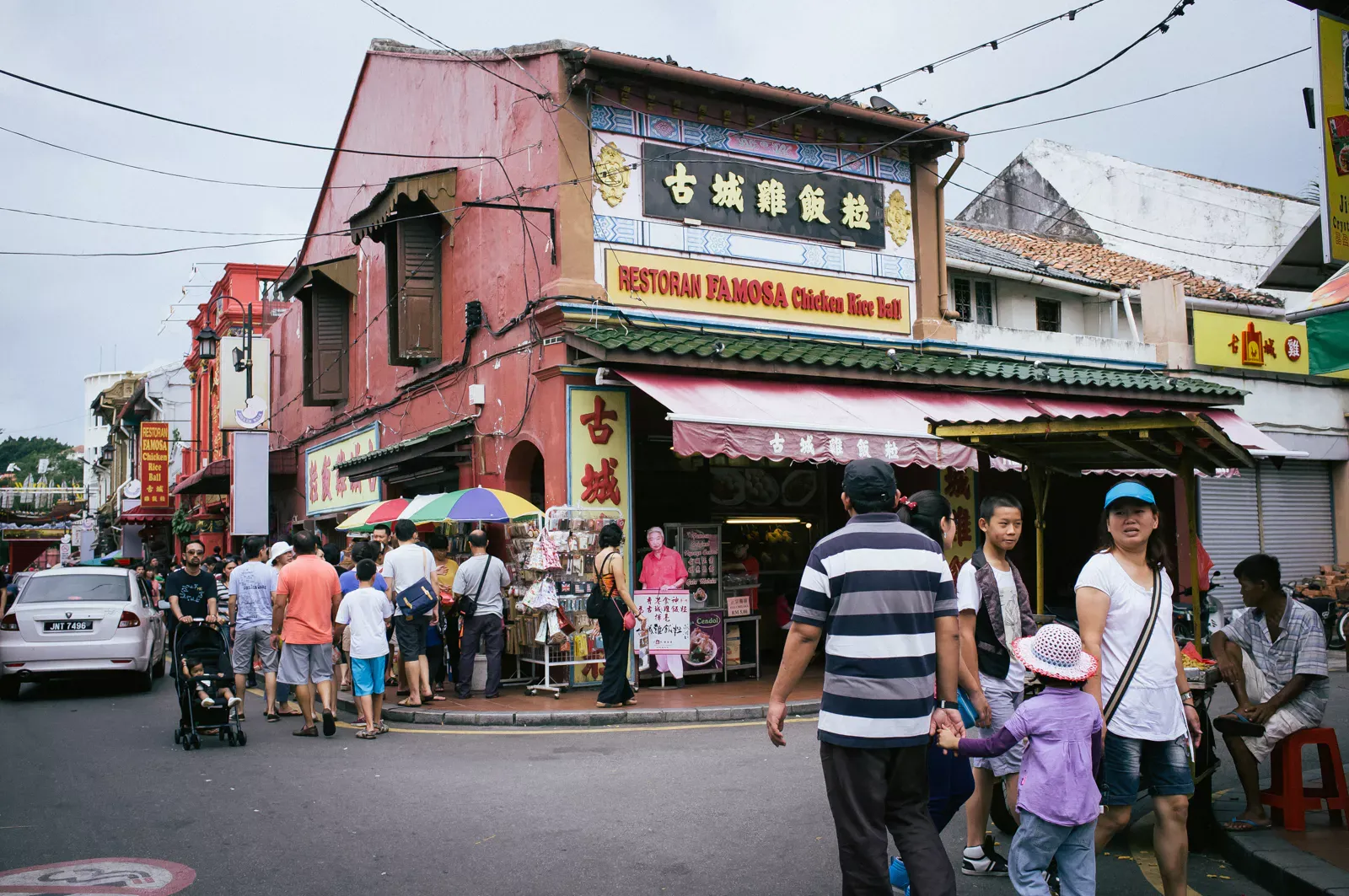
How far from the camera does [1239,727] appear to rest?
644 cm

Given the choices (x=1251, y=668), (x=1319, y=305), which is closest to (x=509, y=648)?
(x=1251, y=668)

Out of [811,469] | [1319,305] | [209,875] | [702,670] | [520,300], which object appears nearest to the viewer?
[209,875]

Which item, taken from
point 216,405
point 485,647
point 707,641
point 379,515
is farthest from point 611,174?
point 216,405

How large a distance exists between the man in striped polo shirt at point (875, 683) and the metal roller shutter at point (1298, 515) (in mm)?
19648

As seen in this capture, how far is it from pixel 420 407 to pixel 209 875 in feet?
44.3

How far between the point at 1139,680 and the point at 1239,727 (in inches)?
85.8

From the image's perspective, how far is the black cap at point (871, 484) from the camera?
4418mm

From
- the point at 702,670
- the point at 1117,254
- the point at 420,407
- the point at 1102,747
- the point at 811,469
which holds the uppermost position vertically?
the point at 1117,254

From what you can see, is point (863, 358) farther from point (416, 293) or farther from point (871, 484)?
point (871, 484)

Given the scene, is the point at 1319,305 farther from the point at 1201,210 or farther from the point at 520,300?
the point at 1201,210

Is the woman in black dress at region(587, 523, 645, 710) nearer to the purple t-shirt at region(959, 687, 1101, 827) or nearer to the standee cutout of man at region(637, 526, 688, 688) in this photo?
the standee cutout of man at region(637, 526, 688, 688)

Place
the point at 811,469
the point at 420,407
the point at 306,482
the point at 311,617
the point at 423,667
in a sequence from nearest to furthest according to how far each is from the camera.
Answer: the point at 311,617 → the point at 423,667 → the point at 811,469 → the point at 420,407 → the point at 306,482

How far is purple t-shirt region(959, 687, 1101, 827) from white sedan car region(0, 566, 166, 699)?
40.2 feet

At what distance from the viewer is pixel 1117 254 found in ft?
83.4
